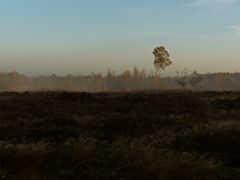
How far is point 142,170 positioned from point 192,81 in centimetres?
13229

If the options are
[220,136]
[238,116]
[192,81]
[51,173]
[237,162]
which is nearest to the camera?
[51,173]

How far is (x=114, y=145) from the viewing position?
14.2 m

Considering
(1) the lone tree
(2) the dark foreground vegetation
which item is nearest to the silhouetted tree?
(1) the lone tree

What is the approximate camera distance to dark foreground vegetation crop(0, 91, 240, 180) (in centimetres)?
1152

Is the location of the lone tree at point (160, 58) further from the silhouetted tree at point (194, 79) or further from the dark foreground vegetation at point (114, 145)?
the dark foreground vegetation at point (114, 145)

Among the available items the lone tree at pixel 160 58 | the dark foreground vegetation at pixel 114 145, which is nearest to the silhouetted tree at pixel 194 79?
the lone tree at pixel 160 58

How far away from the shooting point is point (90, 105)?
92.5 feet

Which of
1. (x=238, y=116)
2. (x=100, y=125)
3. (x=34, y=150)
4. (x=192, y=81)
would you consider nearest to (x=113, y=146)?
(x=34, y=150)

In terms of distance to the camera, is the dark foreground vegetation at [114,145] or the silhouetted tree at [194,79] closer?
the dark foreground vegetation at [114,145]

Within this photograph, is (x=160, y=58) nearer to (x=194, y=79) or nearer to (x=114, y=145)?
(x=194, y=79)

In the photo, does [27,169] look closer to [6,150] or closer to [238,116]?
[6,150]

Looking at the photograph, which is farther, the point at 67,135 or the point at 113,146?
the point at 67,135

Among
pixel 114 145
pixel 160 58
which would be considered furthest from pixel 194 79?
pixel 114 145

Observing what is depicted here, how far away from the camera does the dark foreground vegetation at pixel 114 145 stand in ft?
37.8
